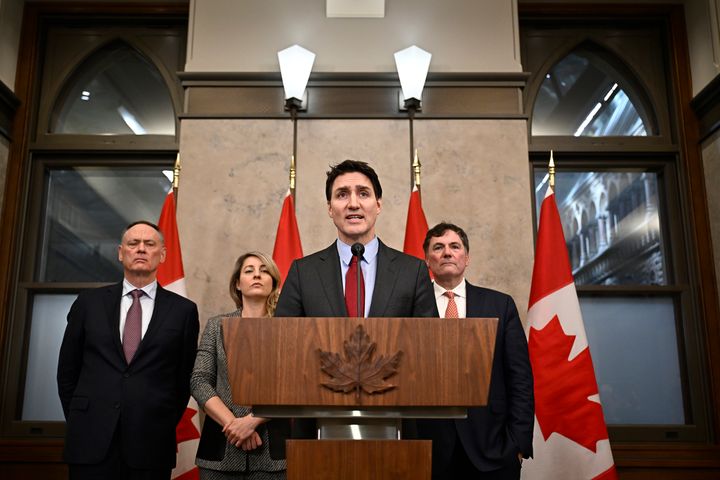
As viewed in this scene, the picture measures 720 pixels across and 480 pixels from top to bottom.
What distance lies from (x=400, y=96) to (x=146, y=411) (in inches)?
94.7

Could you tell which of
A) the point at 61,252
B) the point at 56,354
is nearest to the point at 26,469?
the point at 56,354

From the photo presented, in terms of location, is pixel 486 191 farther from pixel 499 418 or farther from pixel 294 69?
pixel 499 418

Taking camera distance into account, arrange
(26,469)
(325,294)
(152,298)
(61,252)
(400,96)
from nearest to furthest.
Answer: (325,294), (152,298), (26,469), (400,96), (61,252)

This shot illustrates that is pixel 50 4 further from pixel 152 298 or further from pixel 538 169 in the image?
pixel 538 169

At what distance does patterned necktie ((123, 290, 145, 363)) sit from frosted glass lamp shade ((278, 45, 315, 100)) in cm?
169

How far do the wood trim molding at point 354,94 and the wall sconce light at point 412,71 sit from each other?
5.6 inches

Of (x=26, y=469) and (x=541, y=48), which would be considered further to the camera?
(x=541, y=48)

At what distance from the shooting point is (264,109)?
418 centimetres

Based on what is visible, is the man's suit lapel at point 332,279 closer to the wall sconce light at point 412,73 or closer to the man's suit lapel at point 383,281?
the man's suit lapel at point 383,281

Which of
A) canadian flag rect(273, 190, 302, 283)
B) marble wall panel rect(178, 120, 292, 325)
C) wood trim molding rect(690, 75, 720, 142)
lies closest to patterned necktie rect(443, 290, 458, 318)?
canadian flag rect(273, 190, 302, 283)

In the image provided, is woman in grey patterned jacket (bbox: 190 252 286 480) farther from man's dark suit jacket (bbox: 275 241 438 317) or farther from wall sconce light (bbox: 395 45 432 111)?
wall sconce light (bbox: 395 45 432 111)

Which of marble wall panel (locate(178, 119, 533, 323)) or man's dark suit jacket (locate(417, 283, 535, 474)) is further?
marble wall panel (locate(178, 119, 533, 323))

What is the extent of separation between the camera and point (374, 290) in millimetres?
1793

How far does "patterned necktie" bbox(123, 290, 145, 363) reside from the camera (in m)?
2.64
